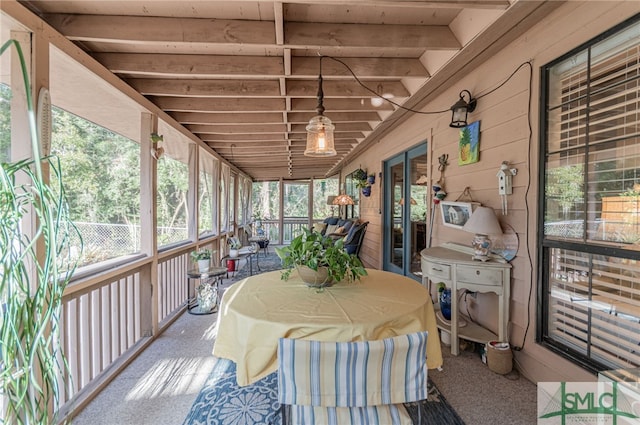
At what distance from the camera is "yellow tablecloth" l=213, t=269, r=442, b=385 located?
4.06 ft

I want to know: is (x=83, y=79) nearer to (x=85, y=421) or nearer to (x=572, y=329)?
(x=85, y=421)

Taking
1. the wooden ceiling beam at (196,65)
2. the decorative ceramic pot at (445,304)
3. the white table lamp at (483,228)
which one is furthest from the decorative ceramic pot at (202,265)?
the white table lamp at (483,228)

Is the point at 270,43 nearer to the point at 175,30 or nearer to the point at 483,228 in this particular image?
the point at 175,30

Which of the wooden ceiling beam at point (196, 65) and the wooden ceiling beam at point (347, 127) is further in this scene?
the wooden ceiling beam at point (347, 127)

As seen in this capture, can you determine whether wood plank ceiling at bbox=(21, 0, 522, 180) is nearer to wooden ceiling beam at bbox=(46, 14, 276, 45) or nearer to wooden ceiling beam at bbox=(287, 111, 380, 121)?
wooden ceiling beam at bbox=(46, 14, 276, 45)

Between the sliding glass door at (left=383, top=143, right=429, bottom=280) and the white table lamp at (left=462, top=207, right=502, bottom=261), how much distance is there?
1.23 metres

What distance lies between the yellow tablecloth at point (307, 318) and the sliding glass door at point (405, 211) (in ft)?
7.36

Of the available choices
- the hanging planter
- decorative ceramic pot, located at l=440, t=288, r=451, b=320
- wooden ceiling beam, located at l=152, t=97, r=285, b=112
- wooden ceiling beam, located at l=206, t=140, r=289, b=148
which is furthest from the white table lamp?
wooden ceiling beam, located at l=206, t=140, r=289, b=148

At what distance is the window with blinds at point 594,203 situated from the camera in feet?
4.96

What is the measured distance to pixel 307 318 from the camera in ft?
4.24

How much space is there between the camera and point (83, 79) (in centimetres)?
205

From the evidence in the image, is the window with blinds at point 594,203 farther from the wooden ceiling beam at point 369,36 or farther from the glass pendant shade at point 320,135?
the glass pendant shade at point 320,135

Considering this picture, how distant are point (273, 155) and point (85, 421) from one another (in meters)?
5.29

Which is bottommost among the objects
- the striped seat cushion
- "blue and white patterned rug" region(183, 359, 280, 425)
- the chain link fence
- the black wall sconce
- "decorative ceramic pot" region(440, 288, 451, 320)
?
"blue and white patterned rug" region(183, 359, 280, 425)
